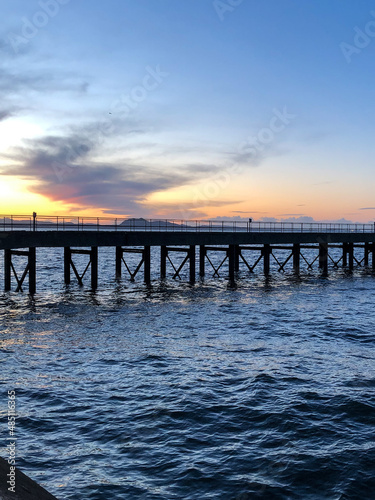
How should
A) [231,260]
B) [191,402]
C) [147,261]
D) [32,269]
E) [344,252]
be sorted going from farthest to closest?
[344,252] → [231,260] → [147,261] → [32,269] → [191,402]

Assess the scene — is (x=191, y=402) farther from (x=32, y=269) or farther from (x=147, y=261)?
(x=147, y=261)

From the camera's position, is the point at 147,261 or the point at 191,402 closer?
the point at 191,402

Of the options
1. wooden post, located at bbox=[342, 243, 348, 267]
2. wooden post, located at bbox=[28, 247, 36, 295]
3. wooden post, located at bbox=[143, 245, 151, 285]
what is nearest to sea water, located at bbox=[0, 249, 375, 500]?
wooden post, located at bbox=[28, 247, 36, 295]

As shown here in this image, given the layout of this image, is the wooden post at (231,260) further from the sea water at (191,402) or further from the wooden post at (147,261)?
the sea water at (191,402)

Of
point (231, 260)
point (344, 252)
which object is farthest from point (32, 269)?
point (344, 252)

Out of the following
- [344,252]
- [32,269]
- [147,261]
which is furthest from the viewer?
[344,252]

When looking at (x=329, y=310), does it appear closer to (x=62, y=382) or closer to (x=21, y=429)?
(x=62, y=382)

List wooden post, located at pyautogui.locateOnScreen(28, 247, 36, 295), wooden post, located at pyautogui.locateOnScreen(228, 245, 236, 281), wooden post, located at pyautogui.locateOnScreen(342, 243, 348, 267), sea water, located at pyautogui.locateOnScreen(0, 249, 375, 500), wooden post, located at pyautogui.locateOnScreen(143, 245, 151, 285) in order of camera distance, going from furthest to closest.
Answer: wooden post, located at pyautogui.locateOnScreen(342, 243, 348, 267) < wooden post, located at pyautogui.locateOnScreen(228, 245, 236, 281) < wooden post, located at pyautogui.locateOnScreen(143, 245, 151, 285) < wooden post, located at pyautogui.locateOnScreen(28, 247, 36, 295) < sea water, located at pyautogui.locateOnScreen(0, 249, 375, 500)

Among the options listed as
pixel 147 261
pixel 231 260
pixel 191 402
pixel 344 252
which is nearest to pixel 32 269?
pixel 147 261

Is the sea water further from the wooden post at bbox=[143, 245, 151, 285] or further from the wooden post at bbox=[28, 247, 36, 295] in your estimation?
the wooden post at bbox=[143, 245, 151, 285]

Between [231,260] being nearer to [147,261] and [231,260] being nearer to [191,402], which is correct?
[147,261]

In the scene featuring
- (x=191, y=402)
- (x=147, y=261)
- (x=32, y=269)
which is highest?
(x=147, y=261)

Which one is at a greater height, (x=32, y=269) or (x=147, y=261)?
(x=147, y=261)

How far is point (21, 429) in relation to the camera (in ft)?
42.2
